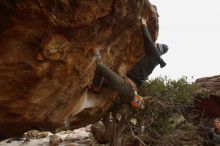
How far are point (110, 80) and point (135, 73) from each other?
2.29m

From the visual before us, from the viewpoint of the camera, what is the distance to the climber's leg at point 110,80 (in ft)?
26.1

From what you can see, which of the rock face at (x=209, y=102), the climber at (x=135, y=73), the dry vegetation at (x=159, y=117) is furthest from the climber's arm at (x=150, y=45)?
the rock face at (x=209, y=102)

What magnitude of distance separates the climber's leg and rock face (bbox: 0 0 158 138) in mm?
319

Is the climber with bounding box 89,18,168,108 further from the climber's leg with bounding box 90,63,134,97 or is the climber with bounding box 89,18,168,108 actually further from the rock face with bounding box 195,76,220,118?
the rock face with bounding box 195,76,220,118

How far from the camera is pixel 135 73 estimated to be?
10398mm

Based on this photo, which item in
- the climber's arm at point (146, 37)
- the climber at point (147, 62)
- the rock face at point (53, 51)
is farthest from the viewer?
the climber at point (147, 62)

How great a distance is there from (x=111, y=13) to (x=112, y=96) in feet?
13.8

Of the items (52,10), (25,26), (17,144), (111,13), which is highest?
(111,13)

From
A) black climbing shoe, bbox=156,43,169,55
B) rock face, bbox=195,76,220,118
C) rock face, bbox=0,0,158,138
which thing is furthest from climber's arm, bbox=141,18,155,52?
rock face, bbox=195,76,220,118

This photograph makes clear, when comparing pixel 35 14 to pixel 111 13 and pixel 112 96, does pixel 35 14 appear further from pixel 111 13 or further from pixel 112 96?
pixel 112 96

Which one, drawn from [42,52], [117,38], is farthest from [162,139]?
[42,52]

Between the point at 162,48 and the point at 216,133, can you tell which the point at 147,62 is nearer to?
the point at 162,48

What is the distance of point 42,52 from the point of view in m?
5.66

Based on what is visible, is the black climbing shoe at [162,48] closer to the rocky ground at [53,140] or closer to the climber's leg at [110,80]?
the climber's leg at [110,80]
